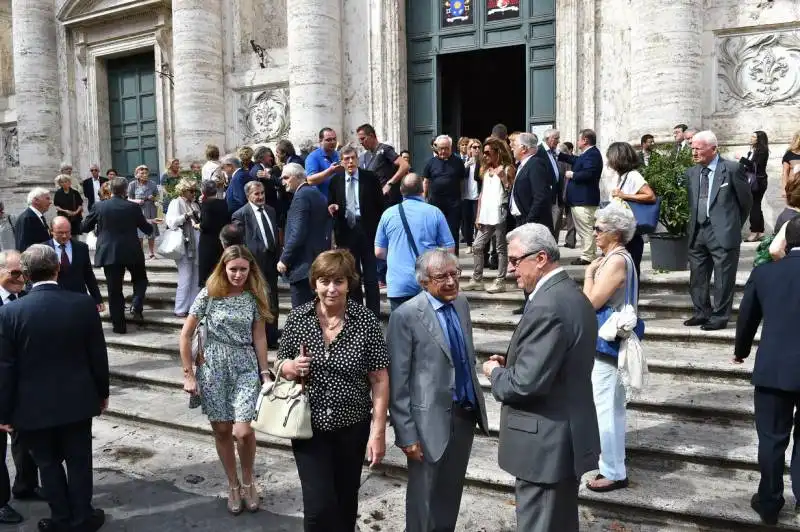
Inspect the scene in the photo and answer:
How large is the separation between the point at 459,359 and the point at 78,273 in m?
5.36

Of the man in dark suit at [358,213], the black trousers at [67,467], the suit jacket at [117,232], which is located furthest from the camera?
the suit jacket at [117,232]

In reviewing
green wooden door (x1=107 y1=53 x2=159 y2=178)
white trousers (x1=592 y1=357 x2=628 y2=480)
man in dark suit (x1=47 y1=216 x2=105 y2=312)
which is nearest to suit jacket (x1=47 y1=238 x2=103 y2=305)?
man in dark suit (x1=47 y1=216 x2=105 y2=312)

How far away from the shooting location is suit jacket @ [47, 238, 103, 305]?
7.20 meters

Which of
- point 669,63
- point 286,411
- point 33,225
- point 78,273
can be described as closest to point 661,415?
point 286,411

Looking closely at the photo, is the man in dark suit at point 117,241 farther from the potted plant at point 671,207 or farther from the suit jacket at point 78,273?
the potted plant at point 671,207

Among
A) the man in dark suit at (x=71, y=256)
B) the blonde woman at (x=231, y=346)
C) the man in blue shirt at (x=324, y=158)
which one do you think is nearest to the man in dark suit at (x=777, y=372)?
the blonde woman at (x=231, y=346)

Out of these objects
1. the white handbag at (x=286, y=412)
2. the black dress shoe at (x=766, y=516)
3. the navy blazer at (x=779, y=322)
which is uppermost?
the navy blazer at (x=779, y=322)

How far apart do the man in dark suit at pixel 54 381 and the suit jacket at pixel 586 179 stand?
18.2ft

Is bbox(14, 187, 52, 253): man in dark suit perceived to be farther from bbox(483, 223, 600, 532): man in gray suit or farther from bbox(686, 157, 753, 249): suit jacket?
bbox(686, 157, 753, 249): suit jacket

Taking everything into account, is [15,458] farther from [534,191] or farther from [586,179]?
[586,179]

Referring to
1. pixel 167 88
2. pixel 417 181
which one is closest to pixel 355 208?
pixel 417 181

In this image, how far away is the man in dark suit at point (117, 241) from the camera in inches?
342

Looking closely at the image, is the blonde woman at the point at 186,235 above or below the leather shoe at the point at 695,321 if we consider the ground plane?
above

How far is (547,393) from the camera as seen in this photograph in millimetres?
3072
